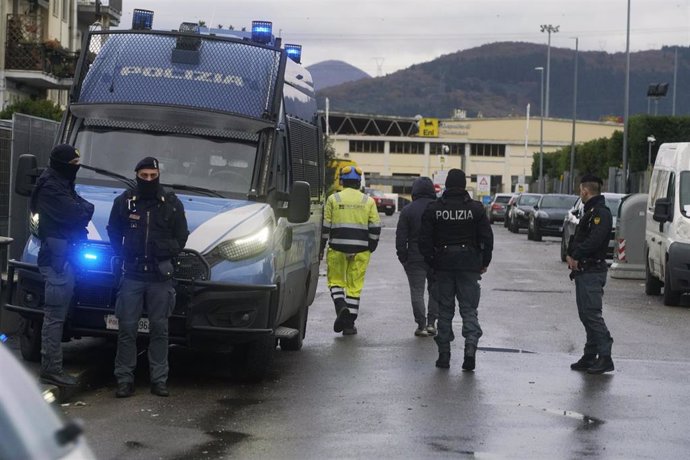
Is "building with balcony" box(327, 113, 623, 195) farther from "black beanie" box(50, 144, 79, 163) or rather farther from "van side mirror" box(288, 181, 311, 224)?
"black beanie" box(50, 144, 79, 163)

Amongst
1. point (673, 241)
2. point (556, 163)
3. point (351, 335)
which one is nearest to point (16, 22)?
point (673, 241)

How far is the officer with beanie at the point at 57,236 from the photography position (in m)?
10.4

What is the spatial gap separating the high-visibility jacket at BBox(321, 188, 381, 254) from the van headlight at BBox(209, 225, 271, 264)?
14.6 feet

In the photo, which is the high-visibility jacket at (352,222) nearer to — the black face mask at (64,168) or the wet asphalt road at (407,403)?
the wet asphalt road at (407,403)

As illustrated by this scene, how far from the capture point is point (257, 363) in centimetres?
1162

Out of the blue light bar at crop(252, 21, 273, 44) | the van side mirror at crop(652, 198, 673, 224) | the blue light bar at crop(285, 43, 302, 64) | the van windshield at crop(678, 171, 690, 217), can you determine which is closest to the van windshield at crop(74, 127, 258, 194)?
the blue light bar at crop(252, 21, 273, 44)

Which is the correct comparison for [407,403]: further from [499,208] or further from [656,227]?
[499,208]

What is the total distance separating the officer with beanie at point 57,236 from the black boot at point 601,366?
4755 mm

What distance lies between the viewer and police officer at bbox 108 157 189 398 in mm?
10453

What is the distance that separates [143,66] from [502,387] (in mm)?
3950

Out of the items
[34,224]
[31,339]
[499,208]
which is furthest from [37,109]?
[499,208]

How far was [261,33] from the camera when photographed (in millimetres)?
12656

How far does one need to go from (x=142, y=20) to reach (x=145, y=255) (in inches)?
119

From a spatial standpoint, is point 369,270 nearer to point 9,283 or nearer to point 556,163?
point 9,283
